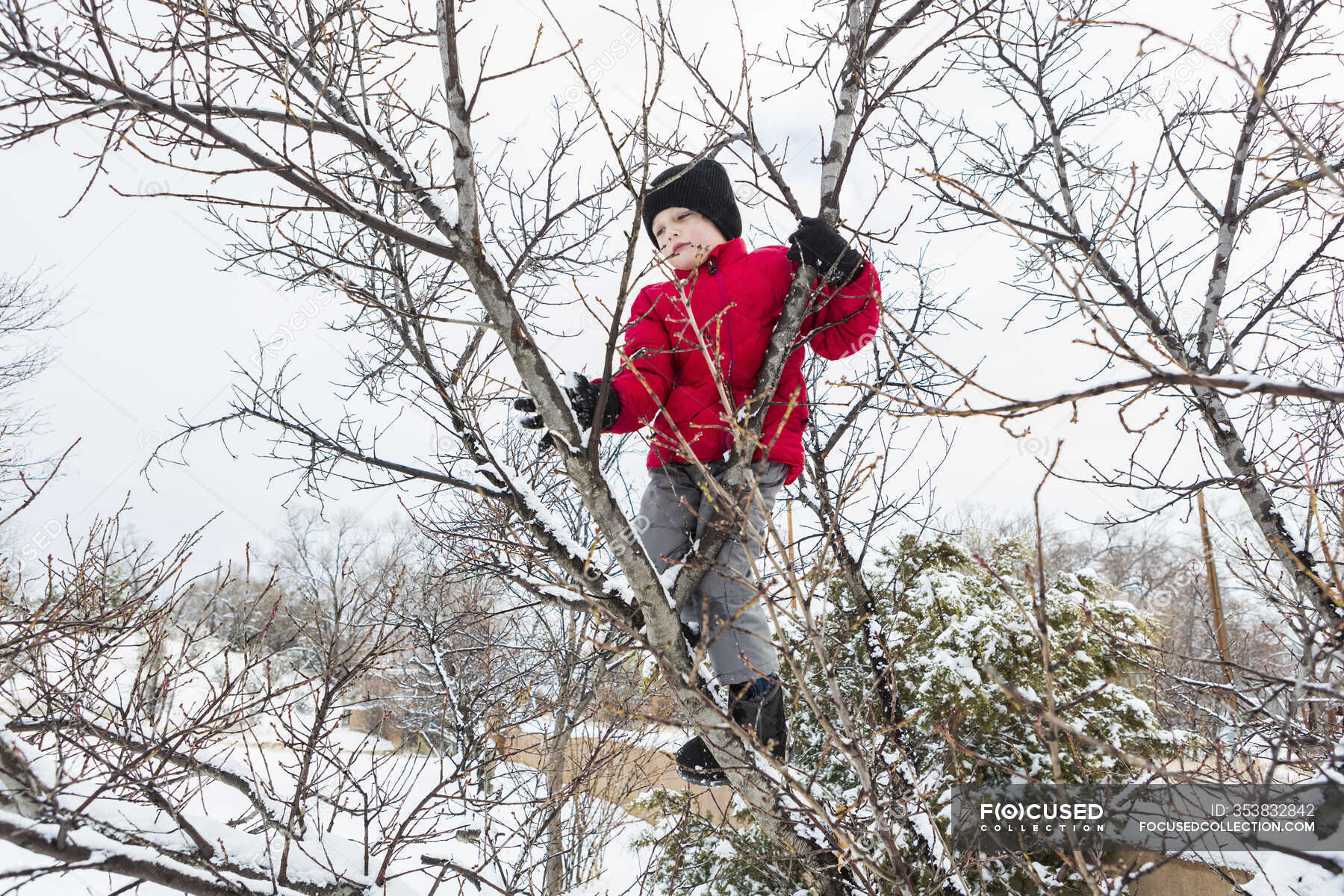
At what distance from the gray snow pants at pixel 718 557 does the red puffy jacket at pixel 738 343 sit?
103 millimetres

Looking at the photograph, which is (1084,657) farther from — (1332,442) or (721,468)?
(721,468)

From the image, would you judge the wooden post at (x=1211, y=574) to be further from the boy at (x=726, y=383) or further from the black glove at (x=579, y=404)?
the black glove at (x=579, y=404)

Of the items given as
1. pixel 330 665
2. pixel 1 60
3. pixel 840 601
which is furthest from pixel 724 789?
pixel 1 60

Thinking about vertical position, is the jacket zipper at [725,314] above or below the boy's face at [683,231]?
below

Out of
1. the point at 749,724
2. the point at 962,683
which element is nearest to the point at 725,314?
the point at 749,724

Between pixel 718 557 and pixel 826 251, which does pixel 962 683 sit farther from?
pixel 826 251

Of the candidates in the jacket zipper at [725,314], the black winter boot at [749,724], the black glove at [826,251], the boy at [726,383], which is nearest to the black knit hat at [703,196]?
the boy at [726,383]

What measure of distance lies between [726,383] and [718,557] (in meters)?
0.60

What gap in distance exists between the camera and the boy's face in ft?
9.25

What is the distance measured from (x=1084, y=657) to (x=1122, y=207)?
5.39 meters

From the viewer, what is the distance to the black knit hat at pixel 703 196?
9.30ft

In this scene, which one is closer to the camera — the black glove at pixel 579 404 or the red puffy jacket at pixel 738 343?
the black glove at pixel 579 404

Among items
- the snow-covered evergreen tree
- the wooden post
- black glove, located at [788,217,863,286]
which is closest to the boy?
black glove, located at [788,217,863,286]

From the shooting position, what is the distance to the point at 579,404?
2.08m
